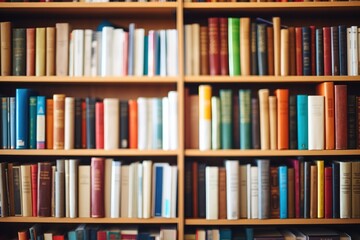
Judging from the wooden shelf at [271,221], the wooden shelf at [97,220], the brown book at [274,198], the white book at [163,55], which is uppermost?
the white book at [163,55]

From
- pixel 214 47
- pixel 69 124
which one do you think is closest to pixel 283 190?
pixel 214 47

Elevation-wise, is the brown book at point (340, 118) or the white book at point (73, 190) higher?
the brown book at point (340, 118)

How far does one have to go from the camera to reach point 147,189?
1.65 metres

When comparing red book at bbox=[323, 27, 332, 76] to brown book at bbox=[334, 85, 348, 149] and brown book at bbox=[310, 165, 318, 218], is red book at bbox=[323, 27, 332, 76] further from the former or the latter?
brown book at bbox=[310, 165, 318, 218]

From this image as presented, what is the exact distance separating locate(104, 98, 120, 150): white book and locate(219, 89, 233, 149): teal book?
1.67ft

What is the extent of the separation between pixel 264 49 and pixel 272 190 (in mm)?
677

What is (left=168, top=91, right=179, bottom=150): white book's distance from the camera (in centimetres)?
164

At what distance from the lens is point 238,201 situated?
1645 millimetres

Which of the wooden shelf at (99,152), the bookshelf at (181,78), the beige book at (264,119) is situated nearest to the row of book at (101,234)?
the bookshelf at (181,78)

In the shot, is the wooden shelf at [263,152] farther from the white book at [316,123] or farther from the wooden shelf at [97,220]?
the wooden shelf at [97,220]

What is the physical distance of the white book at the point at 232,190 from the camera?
1639mm

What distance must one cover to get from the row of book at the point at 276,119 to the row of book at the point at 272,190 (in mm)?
101

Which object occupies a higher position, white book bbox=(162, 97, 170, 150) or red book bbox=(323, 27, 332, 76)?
red book bbox=(323, 27, 332, 76)

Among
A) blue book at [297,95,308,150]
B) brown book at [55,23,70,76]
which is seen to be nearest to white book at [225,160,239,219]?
blue book at [297,95,308,150]
